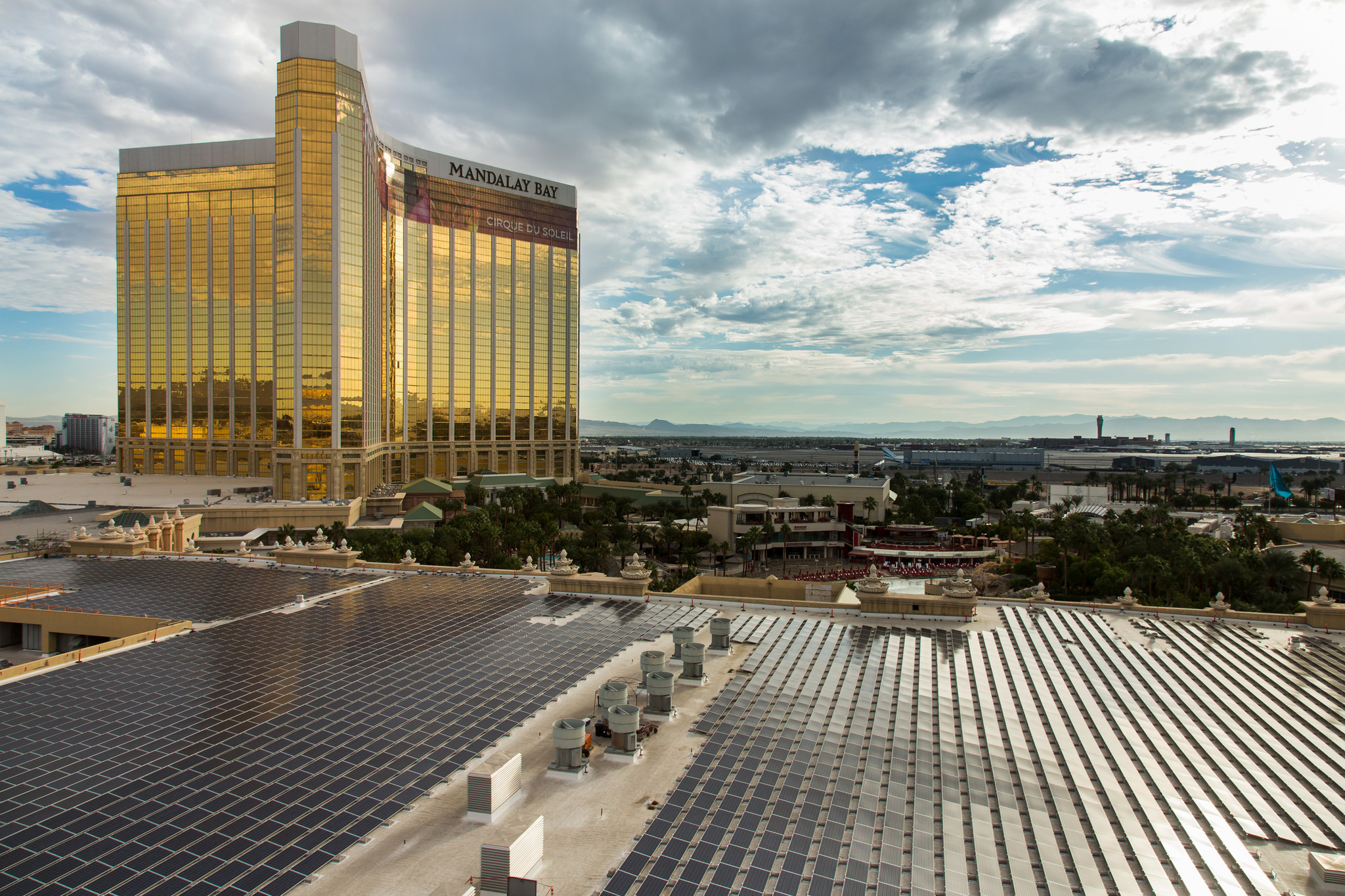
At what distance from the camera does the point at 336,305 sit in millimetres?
122188

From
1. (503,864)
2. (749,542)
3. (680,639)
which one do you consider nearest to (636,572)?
(680,639)

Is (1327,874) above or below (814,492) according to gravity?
above

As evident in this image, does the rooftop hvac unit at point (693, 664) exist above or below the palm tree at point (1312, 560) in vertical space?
above

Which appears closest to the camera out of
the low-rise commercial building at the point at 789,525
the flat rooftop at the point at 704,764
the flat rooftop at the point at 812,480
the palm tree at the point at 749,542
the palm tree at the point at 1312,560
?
the flat rooftop at the point at 704,764

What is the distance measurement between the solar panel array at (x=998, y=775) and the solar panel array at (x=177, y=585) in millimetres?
30044

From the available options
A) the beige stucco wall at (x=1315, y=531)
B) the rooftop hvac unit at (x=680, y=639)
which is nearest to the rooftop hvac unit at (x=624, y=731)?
the rooftop hvac unit at (x=680, y=639)

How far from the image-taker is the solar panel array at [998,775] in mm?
15531

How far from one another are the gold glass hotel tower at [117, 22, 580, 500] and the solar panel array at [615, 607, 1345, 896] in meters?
117

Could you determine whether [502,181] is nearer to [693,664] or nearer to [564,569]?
[564,569]

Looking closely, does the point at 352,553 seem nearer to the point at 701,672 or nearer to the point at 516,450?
the point at 701,672

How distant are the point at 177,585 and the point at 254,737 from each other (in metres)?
29.2

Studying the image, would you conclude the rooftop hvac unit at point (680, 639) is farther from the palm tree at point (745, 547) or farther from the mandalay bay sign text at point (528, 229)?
the mandalay bay sign text at point (528, 229)

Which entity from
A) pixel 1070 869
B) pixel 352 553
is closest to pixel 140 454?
pixel 352 553

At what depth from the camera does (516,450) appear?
7028 inches
